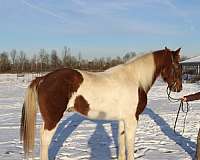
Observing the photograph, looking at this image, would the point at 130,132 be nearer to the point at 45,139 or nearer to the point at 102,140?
the point at 45,139

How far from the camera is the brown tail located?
5098mm

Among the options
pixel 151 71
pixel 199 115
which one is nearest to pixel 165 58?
pixel 151 71

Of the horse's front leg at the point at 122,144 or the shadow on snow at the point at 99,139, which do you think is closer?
the horse's front leg at the point at 122,144

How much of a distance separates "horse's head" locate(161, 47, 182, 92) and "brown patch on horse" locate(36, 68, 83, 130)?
64.6 inches

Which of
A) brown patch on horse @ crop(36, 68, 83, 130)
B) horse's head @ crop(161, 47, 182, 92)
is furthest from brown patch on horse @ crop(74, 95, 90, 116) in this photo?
horse's head @ crop(161, 47, 182, 92)

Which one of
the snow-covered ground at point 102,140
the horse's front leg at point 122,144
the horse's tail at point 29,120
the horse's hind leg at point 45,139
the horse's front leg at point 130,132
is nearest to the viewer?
the horse's hind leg at point 45,139

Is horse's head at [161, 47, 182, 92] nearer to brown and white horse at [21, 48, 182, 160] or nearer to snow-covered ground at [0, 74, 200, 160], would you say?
brown and white horse at [21, 48, 182, 160]

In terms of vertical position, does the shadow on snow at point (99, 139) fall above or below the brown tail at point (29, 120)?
below

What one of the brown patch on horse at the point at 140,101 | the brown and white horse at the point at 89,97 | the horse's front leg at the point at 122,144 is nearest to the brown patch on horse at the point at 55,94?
the brown and white horse at the point at 89,97

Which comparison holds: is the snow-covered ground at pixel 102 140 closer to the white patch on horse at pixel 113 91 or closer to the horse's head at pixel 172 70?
the white patch on horse at pixel 113 91

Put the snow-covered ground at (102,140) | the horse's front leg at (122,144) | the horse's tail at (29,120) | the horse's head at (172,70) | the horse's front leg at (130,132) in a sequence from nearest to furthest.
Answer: the horse's tail at (29,120)
the horse's front leg at (130,132)
the horse's front leg at (122,144)
the horse's head at (172,70)
the snow-covered ground at (102,140)

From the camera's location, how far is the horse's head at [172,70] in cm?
583

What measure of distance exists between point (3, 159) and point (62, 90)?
5.87 feet

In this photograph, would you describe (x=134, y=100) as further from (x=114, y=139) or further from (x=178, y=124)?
(x=178, y=124)
